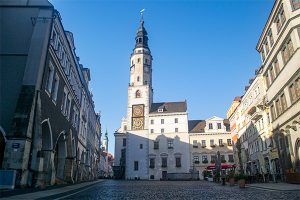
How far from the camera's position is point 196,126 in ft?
249

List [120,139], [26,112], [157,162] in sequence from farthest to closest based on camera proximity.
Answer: [120,139]
[157,162]
[26,112]

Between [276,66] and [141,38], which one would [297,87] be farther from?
[141,38]

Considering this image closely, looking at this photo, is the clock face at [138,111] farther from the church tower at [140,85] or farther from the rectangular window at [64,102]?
the rectangular window at [64,102]

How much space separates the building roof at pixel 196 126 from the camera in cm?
7369

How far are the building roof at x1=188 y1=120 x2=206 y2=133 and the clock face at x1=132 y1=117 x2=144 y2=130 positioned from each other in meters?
13.3

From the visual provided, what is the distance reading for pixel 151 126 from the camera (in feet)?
240

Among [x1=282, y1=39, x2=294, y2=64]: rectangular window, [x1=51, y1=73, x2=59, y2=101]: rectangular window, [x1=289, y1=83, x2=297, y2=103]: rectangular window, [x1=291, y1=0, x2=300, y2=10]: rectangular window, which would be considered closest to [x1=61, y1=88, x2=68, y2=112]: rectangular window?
[x1=51, y1=73, x2=59, y2=101]: rectangular window

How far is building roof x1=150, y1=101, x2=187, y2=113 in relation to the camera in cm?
7495

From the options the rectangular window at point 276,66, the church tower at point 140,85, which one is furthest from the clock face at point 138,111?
the rectangular window at point 276,66

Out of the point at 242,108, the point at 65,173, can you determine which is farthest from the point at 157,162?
the point at 65,173

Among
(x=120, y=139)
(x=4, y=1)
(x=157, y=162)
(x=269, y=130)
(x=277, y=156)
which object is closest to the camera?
(x=4, y=1)

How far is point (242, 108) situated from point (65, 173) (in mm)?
34982

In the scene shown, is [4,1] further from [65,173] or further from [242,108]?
[242,108]

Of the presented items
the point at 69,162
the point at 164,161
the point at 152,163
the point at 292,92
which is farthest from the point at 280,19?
the point at 152,163
